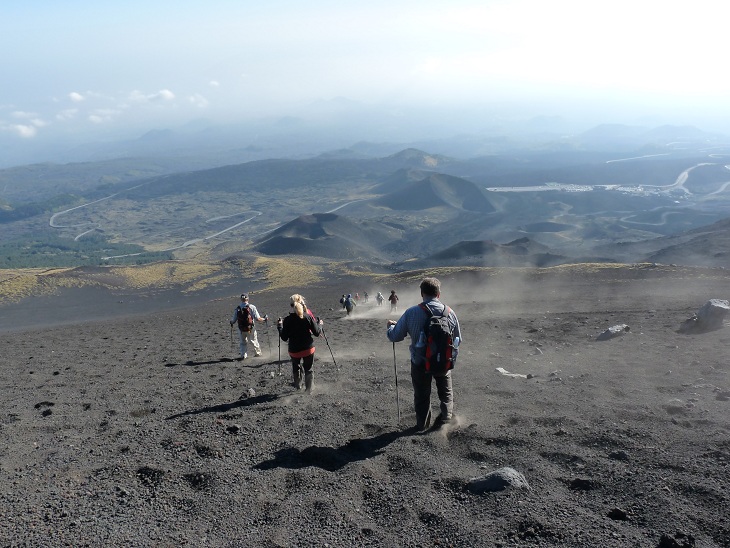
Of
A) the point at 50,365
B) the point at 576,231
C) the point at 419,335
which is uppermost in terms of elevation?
the point at 419,335

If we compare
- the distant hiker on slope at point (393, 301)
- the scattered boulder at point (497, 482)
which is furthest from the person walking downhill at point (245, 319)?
the distant hiker on slope at point (393, 301)

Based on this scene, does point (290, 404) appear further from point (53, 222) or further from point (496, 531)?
point (53, 222)

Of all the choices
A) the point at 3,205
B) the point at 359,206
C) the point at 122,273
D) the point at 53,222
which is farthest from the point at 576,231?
the point at 3,205

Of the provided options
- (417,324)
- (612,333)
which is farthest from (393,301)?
(417,324)

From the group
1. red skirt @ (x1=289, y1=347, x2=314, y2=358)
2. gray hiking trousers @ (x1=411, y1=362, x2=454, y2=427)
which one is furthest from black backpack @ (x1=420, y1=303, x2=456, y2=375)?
red skirt @ (x1=289, y1=347, x2=314, y2=358)

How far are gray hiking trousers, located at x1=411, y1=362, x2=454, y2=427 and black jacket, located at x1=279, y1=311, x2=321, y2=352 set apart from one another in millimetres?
2435

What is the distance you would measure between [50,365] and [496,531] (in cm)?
1259

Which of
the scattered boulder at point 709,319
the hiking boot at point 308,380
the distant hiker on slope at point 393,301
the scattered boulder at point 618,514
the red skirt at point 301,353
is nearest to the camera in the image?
the scattered boulder at point 618,514

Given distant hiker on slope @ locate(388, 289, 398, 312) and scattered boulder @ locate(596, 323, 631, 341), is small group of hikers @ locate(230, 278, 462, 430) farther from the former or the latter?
distant hiker on slope @ locate(388, 289, 398, 312)

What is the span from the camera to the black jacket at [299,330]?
29.5 feet

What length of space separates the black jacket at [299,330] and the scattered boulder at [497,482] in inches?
159

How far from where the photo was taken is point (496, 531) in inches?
192

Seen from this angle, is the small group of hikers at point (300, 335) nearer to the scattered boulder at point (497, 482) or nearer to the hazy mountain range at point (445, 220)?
the scattered boulder at point (497, 482)

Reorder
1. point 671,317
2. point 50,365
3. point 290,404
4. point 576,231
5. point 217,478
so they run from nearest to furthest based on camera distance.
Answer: point 217,478
point 290,404
point 50,365
point 671,317
point 576,231
